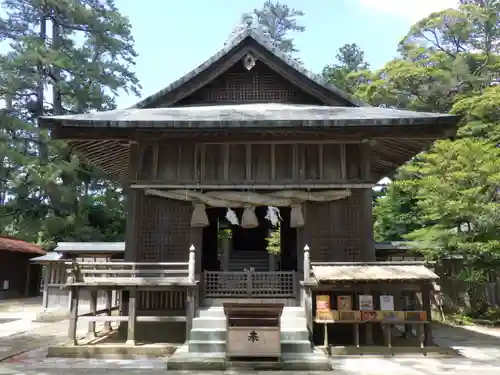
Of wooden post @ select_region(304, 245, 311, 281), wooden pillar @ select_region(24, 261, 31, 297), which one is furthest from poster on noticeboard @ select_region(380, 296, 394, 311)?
wooden pillar @ select_region(24, 261, 31, 297)

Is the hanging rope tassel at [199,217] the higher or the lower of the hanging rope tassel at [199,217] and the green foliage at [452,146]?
the lower

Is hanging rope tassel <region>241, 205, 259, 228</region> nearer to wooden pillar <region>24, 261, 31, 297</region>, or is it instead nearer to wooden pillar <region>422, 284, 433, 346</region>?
wooden pillar <region>422, 284, 433, 346</region>

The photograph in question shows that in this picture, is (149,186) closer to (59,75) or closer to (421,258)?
(421,258)

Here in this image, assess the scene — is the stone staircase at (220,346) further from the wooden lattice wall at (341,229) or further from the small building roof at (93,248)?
the small building roof at (93,248)

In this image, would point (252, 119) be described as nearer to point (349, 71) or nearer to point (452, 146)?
point (452, 146)

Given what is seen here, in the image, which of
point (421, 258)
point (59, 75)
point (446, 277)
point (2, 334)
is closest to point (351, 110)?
point (421, 258)

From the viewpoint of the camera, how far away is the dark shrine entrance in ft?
43.3

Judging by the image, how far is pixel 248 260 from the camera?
25859 mm

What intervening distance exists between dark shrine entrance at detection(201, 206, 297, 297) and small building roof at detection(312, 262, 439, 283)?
160 cm

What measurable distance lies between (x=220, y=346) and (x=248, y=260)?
1510 cm

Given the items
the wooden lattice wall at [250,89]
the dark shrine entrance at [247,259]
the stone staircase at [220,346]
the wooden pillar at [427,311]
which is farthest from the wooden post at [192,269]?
the wooden lattice wall at [250,89]

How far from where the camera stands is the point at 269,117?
13.0m

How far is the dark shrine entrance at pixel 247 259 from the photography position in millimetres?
13211

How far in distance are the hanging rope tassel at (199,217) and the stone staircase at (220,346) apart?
2401mm
